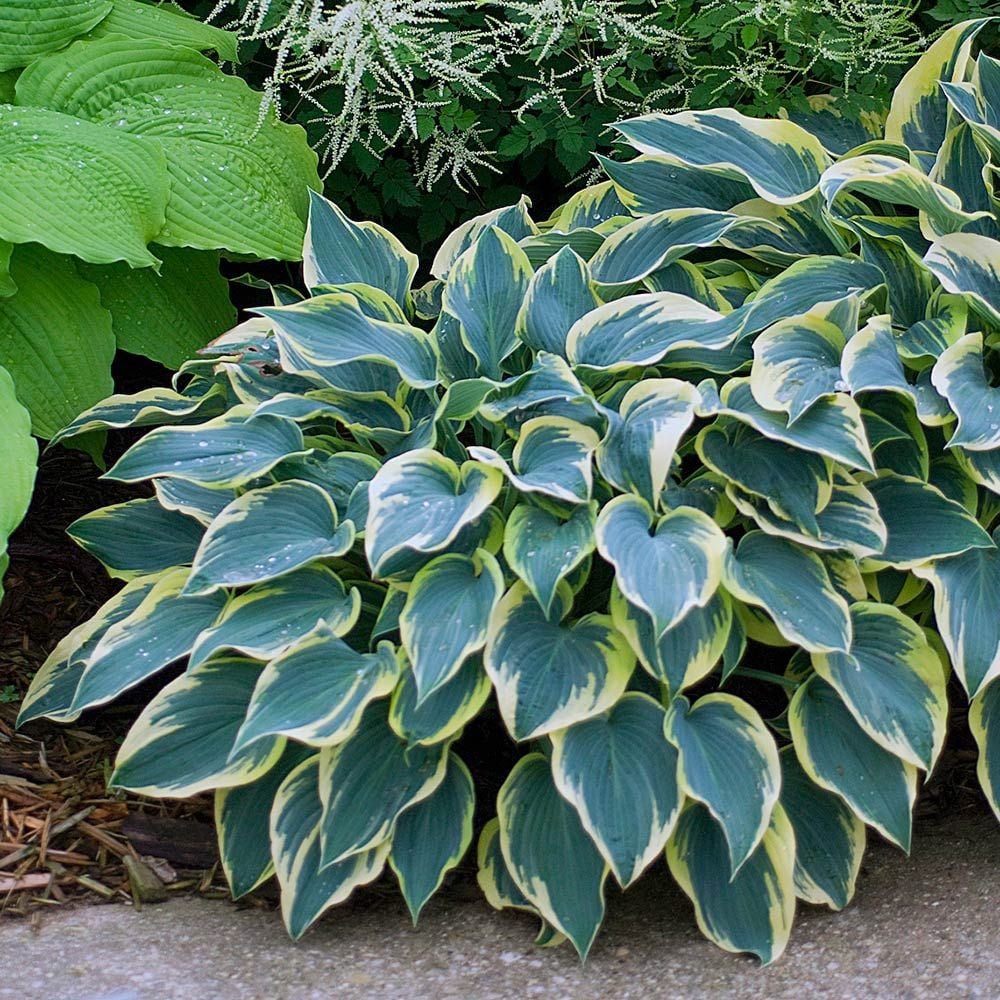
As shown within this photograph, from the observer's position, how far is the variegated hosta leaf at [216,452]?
6.19ft

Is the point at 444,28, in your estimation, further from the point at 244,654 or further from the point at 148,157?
the point at 244,654

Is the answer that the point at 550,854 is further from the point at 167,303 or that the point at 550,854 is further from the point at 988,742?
the point at 167,303

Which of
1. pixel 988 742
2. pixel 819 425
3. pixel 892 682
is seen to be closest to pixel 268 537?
pixel 819 425

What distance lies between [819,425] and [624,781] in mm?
589

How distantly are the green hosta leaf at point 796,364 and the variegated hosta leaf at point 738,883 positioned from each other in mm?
598

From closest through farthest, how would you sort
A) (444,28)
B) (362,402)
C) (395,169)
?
(362,402) < (444,28) < (395,169)

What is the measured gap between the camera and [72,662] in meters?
2.02

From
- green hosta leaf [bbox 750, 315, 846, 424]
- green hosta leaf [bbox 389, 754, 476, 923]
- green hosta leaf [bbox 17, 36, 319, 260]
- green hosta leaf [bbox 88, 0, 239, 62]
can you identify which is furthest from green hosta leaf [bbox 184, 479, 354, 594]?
green hosta leaf [bbox 88, 0, 239, 62]

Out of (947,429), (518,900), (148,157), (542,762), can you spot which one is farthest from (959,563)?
(148,157)

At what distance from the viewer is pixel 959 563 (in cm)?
183

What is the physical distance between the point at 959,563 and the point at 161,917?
1322 millimetres

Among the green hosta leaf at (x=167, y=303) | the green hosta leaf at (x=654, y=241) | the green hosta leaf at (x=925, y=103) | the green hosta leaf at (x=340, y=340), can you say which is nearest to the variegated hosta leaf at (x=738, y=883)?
the green hosta leaf at (x=340, y=340)

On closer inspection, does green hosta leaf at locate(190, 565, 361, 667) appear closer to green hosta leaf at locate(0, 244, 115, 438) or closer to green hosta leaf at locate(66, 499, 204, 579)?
green hosta leaf at locate(66, 499, 204, 579)

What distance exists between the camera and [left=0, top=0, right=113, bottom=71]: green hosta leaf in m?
2.53
